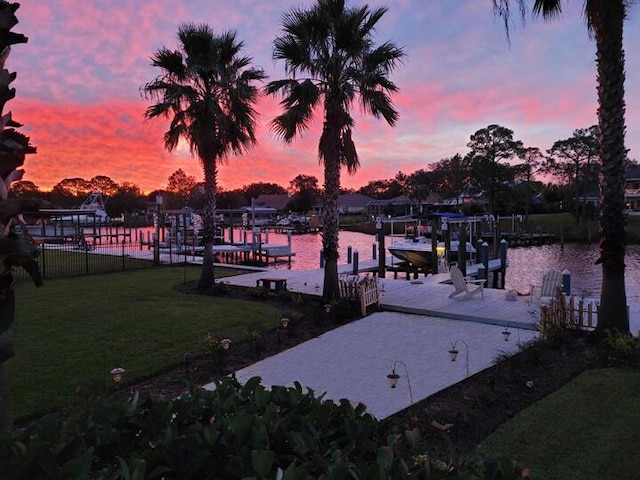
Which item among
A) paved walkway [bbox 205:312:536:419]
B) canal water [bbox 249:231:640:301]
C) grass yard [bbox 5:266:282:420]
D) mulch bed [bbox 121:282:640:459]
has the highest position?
grass yard [bbox 5:266:282:420]

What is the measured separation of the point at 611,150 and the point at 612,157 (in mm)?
129

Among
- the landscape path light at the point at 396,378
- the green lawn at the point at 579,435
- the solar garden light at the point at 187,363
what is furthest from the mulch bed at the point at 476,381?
the green lawn at the point at 579,435

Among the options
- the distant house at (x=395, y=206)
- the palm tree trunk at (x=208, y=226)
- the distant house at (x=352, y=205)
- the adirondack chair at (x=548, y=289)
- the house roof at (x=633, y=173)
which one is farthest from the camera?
the distant house at (x=352, y=205)

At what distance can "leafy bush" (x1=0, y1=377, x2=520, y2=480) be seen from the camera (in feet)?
6.08

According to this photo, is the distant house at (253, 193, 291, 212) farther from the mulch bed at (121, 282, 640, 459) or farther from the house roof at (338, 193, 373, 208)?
the mulch bed at (121, 282, 640, 459)

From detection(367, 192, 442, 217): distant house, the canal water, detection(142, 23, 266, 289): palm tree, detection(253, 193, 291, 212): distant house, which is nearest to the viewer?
detection(142, 23, 266, 289): palm tree

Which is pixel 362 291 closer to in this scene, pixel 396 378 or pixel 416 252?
pixel 396 378

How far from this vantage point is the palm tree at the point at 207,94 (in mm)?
14047

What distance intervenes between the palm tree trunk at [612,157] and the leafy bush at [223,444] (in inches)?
294

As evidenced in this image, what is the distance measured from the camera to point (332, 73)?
12109 mm

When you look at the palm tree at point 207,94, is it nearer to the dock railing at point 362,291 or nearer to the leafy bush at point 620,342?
the dock railing at point 362,291

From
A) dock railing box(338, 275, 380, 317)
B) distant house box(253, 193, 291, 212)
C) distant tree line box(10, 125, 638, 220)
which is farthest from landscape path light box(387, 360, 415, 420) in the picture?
distant house box(253, 193, 291, 212)

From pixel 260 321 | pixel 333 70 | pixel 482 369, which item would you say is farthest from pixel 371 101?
pixel 482 369

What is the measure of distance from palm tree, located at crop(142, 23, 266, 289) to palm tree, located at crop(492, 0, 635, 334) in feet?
28.7
